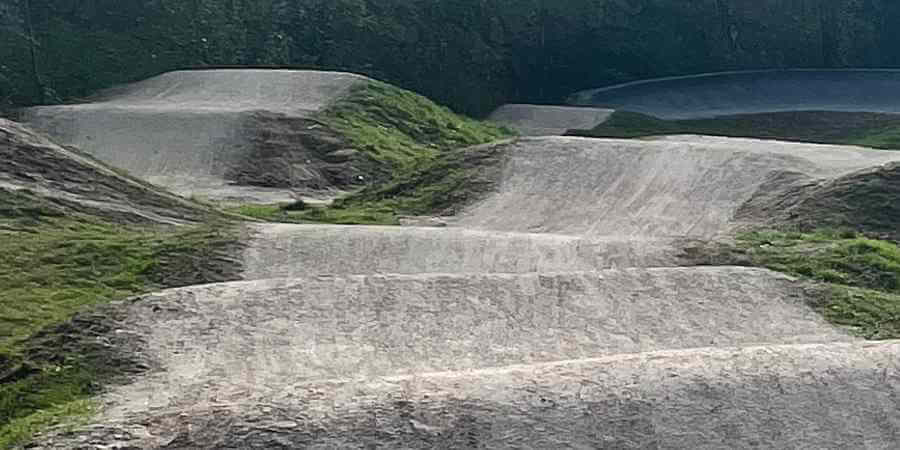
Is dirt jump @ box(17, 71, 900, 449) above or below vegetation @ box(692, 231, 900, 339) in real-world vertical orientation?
above

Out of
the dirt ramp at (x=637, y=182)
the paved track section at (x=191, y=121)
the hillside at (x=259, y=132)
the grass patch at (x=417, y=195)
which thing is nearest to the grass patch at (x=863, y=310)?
the dirt ramp at (x=637, y=182)

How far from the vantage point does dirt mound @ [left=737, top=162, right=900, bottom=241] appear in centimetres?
1941

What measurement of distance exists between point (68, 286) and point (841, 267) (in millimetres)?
8977

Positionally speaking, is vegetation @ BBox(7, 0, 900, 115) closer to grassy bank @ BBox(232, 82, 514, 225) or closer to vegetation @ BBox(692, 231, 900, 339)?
grassy bank @ BBox(232, 82, 514, 225)

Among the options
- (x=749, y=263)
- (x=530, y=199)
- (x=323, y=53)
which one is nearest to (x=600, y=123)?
(x=323, y=53)

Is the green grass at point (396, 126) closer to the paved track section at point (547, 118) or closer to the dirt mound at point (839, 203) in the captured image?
the paved track section at point (547, 118)

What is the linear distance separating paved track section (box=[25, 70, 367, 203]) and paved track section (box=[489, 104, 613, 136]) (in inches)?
308

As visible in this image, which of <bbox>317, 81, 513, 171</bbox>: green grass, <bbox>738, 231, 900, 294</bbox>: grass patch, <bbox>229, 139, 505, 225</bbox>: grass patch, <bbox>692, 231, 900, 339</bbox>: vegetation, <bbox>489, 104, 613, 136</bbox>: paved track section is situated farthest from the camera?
<bbox>489, 104, 613, 136</bbox>: paved track section

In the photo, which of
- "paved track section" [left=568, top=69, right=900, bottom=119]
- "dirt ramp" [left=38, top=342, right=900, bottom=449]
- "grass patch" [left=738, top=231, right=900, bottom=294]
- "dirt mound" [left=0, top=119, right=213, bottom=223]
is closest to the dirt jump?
"dirt ramp" [left=38, top=342, right=900, bottom=449]

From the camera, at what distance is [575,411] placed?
8688mm

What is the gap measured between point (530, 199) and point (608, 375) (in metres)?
13.8

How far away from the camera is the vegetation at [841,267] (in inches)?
515

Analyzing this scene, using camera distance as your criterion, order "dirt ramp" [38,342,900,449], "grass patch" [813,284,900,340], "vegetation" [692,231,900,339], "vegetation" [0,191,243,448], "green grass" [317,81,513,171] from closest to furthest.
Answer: "dirt ramp" [38,342,900,449] < "vegetation" [0,191,243,448] < "grass patch" [813,284,900,340] < "vegetation" [692,231,900,339] < "green grass" [317,81,513,171]

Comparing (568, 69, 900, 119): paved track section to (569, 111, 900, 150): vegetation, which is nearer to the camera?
(569, 111, 900, 150): vegetation
